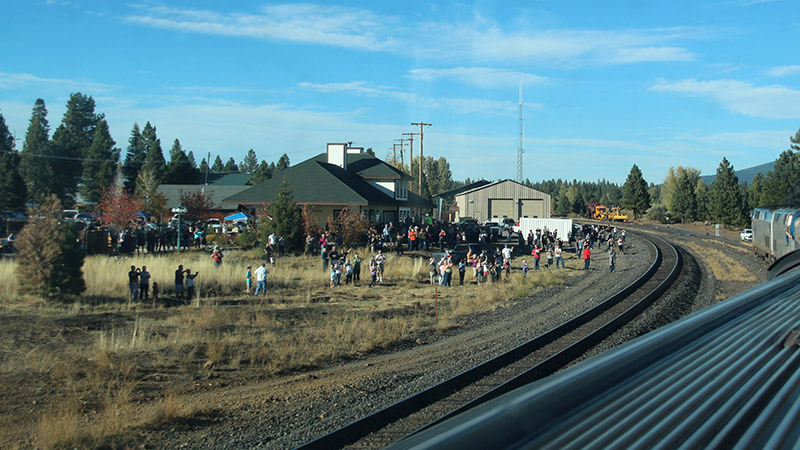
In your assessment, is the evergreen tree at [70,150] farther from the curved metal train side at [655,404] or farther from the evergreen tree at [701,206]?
the evergreen tree at [701,206]

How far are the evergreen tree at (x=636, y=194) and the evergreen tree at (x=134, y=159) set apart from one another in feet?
238

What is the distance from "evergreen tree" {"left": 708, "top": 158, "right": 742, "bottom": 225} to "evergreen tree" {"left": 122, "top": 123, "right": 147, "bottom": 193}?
69.3 m

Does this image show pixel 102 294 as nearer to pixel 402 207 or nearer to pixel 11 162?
pixel 402 207

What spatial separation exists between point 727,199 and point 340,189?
5075 cm

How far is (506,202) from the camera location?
6906cm

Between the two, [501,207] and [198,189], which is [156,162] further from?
[501,207]

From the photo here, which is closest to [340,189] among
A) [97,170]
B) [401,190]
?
[401,190]

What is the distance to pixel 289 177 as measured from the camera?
138 feet

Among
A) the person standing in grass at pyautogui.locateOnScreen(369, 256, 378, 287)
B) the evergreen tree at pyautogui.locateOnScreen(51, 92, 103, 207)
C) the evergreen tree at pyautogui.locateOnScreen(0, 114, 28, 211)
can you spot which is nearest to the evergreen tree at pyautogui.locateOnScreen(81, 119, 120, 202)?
the evergreen tree at pyautogui.locateOnScreen(51, 92, 103, 207)

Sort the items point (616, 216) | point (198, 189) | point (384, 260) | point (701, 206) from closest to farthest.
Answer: point (384, 260), point (198, 189), point (701, 206), point (616, 216)

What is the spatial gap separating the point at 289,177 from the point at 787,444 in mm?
40950

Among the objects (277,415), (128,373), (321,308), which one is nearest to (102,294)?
(321,308)

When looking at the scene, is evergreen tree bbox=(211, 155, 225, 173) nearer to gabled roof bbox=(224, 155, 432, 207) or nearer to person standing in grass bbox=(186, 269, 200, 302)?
gabled roof bbox=(224, 155, 432, 207)

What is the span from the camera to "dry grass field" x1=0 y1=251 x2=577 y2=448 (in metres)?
9.09
